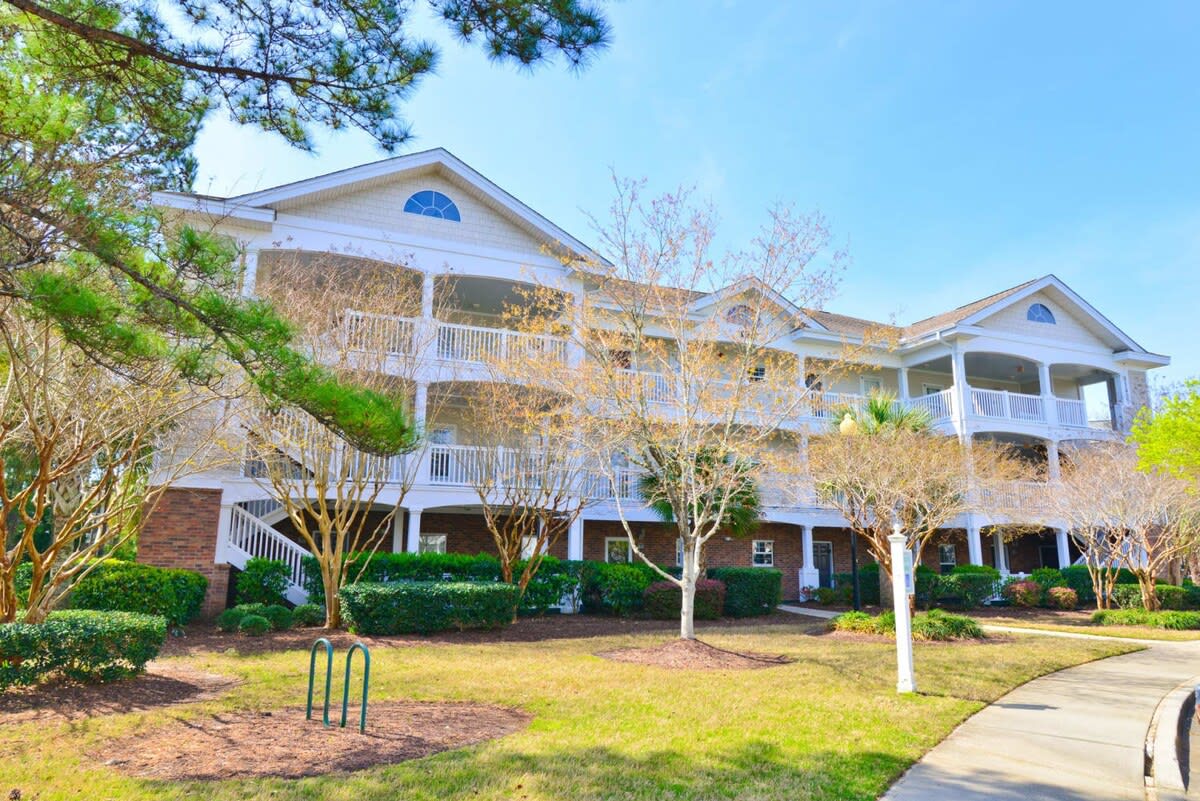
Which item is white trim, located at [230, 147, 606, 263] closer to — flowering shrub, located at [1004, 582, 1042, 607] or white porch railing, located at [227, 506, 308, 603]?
white porch railing, located at [227, 506, 308, 603]

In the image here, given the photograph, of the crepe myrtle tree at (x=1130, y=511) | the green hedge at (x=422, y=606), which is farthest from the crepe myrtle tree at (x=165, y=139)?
the crepe myrtle tree at (x=1130, y=511)

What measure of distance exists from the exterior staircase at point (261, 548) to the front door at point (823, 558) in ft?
53.8

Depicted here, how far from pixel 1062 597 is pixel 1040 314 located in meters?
10.7

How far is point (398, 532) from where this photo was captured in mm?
18672

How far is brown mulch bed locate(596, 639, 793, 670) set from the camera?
10500mm

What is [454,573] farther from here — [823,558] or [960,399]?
[960,399]

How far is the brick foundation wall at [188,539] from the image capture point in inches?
581

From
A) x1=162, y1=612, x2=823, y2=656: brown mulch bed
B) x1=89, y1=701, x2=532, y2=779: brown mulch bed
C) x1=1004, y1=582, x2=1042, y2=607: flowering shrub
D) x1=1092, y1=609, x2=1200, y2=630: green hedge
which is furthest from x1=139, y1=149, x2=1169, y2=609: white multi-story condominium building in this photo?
x1=1092, y1=609, x2=1200, y2=630: green hedge

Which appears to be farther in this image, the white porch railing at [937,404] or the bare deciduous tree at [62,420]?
the white porch railing at [937,404]

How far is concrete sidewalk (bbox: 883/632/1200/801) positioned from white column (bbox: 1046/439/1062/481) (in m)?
14.8

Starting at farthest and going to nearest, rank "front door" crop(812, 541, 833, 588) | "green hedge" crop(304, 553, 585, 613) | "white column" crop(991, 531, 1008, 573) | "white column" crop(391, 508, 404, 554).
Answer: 1. "front door" crop(812, 541, 833, 588)
2. "white column" crop(991, 531, 1008, 573)
3. "white column" crop(391, 508, 404, 554)
4. "green hedge" crop(304, 553, 585, 613)

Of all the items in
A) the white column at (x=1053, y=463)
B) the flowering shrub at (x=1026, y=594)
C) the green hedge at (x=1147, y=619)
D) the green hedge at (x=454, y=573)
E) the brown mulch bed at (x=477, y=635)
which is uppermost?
the white column at (x=1053, y=463)

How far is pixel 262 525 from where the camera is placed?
15.7 m

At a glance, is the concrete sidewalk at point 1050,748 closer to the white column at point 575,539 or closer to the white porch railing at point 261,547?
the white column at point 575,539
